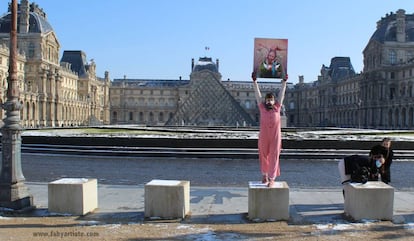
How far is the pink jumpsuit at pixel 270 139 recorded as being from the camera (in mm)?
6805

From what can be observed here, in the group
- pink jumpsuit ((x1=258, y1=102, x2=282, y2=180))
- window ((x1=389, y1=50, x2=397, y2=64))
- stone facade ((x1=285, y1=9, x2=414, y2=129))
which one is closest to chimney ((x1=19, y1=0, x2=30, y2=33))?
stone facade ((x1=285, y1=9, x2=414, y2=129))

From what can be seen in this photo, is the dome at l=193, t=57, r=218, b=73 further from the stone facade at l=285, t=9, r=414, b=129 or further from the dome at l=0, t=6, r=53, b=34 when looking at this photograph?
the dome at l=0, t=6, r=53, b=34

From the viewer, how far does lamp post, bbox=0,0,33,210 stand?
699 centimetres

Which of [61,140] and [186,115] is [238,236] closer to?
[61,140]

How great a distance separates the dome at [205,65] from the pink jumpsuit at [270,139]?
330ft

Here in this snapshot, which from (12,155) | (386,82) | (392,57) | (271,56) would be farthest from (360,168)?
(392,57)

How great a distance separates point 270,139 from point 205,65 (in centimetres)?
10209

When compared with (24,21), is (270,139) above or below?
below

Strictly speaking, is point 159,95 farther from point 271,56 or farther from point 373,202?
point 373,202

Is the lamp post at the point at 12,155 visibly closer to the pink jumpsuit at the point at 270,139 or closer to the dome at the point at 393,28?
the pink jumpsuit at the point at 270,139

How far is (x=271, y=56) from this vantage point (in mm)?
7504

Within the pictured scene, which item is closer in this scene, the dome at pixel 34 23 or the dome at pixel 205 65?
the dome at pixel 34 23

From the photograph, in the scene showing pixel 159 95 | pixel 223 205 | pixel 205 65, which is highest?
pixel 205 65

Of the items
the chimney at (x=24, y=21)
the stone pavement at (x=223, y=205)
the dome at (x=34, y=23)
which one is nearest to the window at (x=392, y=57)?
the dome at (x=34, y=23)
